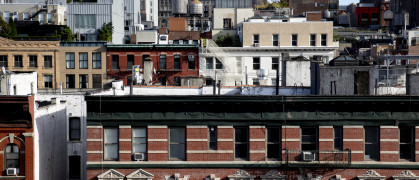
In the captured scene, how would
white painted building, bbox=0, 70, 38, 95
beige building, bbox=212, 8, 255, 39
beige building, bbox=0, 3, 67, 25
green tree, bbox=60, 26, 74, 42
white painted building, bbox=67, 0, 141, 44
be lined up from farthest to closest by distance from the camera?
1. beige building, bbox=212, 8, 255, 39
2. beige building, bbox=0, 3, 67, 25
3. white painted building, bbox=67, 0, 141, 44
4. green tree, bbox=60, 26, 74, 42
5. white painted building, bbox=0, 70, 38, 95

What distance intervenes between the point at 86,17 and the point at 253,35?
21.9 metres

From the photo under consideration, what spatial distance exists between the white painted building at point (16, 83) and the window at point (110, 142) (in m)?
14.1

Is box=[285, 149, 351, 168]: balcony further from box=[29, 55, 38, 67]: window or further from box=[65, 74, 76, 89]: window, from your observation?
box=[29, 55, 38, 67]: window

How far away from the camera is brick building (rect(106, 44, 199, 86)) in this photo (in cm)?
8831

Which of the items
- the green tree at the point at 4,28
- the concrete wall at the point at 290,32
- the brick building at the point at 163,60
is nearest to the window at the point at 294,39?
the concrete wall at the point at 290,32

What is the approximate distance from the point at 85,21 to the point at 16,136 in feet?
212

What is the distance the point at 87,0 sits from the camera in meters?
105

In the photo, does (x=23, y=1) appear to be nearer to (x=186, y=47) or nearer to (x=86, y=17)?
(x=86, y=17)

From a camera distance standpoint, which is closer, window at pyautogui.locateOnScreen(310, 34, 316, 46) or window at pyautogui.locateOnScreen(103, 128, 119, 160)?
window at pyautogui.locateOnScreen(103, 128, 119, 160)

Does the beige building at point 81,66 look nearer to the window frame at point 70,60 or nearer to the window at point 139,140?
the window frame at point 70,60

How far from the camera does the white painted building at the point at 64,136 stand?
45.0 meters

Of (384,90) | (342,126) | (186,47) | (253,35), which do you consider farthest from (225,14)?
(342,126)

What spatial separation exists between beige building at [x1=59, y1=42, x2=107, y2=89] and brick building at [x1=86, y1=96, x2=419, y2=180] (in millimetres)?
52644

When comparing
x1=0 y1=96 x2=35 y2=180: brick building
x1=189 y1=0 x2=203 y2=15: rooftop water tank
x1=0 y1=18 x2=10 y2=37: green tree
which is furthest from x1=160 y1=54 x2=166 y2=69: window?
x1=0 y1=96 x2=35 y2=180: brick building
